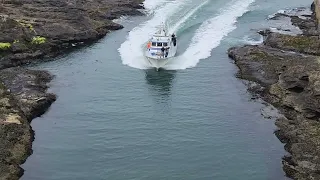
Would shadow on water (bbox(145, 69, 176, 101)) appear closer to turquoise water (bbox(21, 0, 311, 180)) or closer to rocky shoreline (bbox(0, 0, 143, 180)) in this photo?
turquoise water (bbox(21, 0, 311, 180))

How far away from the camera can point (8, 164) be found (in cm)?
4622

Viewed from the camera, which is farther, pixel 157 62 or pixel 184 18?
pixel 184 18

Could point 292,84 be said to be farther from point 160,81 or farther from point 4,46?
point 4,46

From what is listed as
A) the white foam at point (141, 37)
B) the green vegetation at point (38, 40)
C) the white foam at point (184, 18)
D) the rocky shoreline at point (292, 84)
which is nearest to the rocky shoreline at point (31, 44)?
the green vegetation at point (38, 40)

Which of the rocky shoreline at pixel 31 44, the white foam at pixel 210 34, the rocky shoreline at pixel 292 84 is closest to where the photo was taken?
the rocky shoreline at pixel 292 84

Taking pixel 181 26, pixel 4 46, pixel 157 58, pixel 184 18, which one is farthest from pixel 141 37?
pixel 4 46

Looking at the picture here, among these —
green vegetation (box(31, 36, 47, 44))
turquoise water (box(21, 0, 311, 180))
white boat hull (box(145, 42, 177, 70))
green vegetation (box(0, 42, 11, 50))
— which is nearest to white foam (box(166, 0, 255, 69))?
turquoise water (box(21, 0, 311, 180))

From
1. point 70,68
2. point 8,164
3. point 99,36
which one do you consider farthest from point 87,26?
point 8,164

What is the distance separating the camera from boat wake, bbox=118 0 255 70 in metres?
78.2

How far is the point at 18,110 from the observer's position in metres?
56.7

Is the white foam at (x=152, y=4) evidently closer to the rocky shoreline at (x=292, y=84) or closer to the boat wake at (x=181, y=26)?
the boat wake at (x=181, y=26)

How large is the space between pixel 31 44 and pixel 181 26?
90.7 ft

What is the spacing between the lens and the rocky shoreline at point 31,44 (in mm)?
50781

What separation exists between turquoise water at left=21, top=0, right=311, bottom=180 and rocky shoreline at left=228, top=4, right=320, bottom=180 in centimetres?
157
